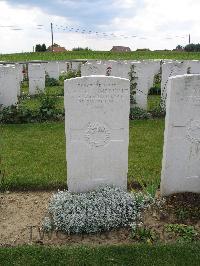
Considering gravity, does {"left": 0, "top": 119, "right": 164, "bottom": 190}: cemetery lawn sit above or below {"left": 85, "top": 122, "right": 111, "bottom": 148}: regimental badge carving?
below

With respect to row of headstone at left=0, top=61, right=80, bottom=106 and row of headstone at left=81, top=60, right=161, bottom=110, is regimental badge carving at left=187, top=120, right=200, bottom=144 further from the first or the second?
row of headstone at left=0, top=61, right=80, bottom=106

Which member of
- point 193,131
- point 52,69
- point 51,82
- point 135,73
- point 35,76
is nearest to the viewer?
point 193,131

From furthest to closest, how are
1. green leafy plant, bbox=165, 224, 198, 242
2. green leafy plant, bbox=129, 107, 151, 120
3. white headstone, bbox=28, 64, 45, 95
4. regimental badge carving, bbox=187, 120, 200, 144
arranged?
white headstone, bbox=28, 64, 45, 95
green leafy plant, bbox=129, 107, 151, 120
regimental badge carving, bbox=187, 120, 200, 144
green leafy plant, bbox=165, 224, 198, 242

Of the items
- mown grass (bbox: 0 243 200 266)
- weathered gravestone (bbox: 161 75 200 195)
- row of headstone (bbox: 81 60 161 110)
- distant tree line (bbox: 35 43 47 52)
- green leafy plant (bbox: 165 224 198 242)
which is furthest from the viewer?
distant tree line (bbox: 35 43 47 52)

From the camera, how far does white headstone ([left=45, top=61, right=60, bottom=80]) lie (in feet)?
68.4

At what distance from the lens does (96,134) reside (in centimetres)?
571

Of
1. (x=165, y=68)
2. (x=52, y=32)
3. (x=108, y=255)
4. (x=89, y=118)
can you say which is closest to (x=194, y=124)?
(x=89, y=118)

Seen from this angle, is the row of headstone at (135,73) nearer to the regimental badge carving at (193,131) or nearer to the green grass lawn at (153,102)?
the green grass lawn at (153,102)

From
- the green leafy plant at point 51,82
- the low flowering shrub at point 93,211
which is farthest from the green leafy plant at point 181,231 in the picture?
the green leafy plant at point 51,82

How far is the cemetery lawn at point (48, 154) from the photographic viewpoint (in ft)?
22.5

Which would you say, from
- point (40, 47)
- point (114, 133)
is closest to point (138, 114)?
point (114, 133)

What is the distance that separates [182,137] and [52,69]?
15727mm

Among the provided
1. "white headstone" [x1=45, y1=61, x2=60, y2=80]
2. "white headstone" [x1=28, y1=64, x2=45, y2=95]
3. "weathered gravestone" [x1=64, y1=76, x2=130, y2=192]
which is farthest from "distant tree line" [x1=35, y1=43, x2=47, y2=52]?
"weathered gravestone" [x1=64, y1=76, x2=130, y2=192]

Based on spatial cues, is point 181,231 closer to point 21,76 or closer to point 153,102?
point 153,102
